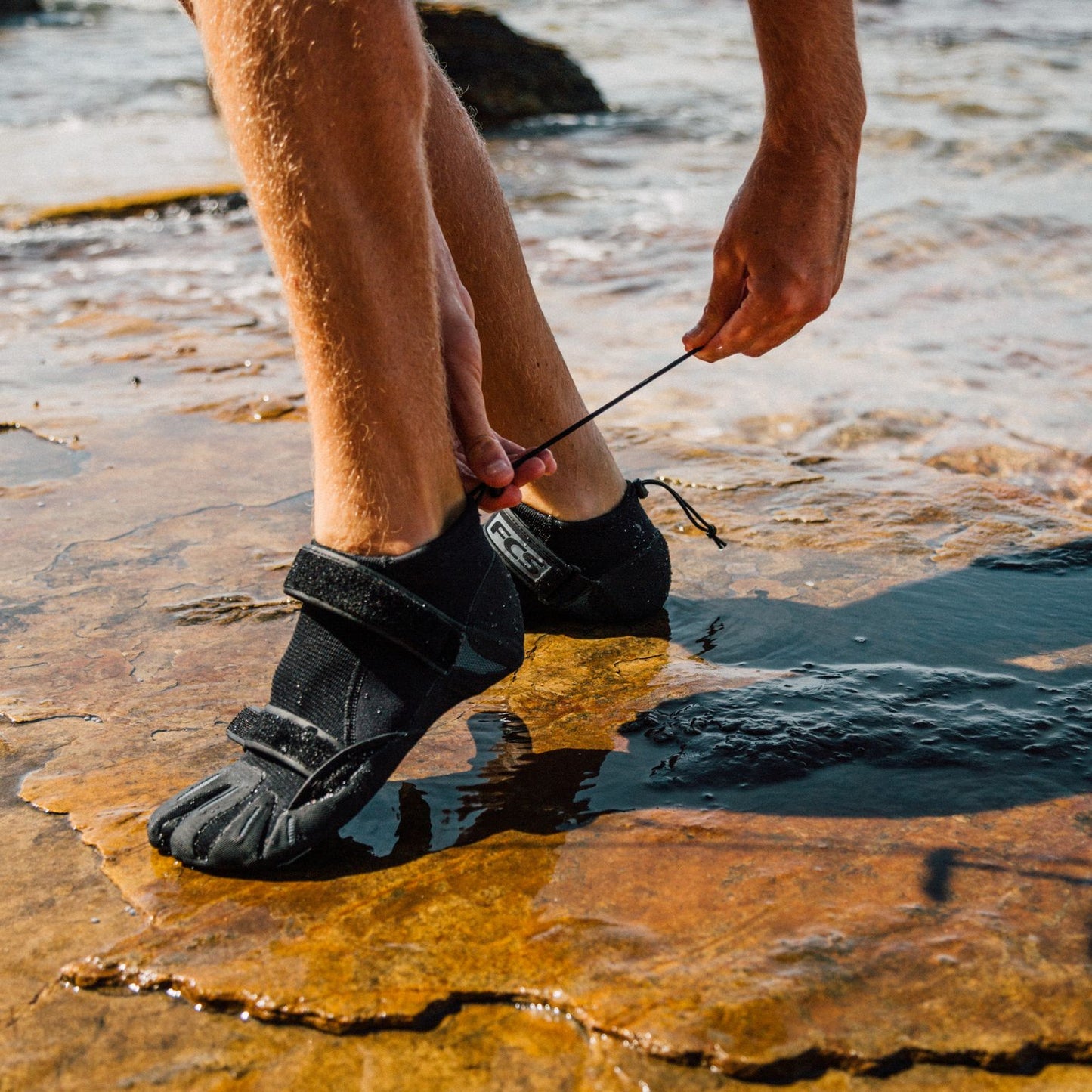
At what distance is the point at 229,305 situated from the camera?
13.8 feet

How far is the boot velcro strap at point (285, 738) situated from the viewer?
1.44 meters

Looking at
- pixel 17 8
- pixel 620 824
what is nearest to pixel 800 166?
pixel 620 824

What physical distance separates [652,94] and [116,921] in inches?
368

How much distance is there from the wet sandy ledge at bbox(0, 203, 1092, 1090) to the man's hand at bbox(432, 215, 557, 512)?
0.32 meters

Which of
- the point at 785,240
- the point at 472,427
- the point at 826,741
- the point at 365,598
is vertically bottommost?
the point at 826,741

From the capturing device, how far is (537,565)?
1.97 m

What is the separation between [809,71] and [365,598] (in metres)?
0.89

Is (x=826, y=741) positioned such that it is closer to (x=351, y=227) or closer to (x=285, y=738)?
(x=285, y=738)

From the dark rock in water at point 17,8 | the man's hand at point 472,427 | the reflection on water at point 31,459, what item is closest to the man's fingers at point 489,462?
the man's hand at point 472,427

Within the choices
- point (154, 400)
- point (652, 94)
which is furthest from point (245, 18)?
point (652, 94)

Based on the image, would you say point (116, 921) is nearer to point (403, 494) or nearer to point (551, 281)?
point (403, 494)

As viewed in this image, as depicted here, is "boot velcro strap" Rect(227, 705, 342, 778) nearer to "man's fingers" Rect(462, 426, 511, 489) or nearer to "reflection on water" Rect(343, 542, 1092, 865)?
"reflection on water" Rect(343, 542, 1092, 865)

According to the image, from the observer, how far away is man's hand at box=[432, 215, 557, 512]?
5.16ft

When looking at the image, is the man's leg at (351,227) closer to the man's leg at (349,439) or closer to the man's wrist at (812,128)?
the man's leg at (349,439)
